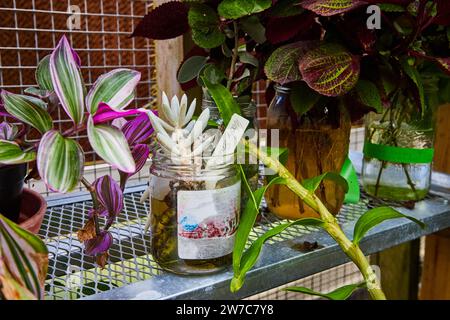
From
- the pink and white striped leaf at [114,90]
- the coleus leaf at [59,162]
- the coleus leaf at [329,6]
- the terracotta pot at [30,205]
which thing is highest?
the coleus leaf at [329,6]

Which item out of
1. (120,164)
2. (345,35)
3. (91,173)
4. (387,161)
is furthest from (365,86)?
(91,173)

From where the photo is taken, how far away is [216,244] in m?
0.50

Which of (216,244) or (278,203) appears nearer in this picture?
(216,244)

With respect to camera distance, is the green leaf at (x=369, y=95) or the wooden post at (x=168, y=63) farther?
the wooden post at (x=168, y=63)

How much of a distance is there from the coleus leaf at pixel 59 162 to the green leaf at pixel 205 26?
24 centimetres

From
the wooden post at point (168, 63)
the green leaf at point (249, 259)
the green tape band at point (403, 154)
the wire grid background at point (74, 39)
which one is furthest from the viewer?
the wire grid background at point (74, 39)

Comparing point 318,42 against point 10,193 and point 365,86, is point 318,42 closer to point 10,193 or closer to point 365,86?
point 365,86

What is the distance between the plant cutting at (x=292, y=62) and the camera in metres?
0.50

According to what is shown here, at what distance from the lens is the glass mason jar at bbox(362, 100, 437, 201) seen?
2.38 ft

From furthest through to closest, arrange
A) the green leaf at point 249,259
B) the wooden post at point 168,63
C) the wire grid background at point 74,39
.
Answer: the wire grid background at point 74,39, the wooden post at point 168,63, the green leaf at point 249,259

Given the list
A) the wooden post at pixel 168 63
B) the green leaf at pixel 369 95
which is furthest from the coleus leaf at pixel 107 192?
the wooden post at pixel 168 63

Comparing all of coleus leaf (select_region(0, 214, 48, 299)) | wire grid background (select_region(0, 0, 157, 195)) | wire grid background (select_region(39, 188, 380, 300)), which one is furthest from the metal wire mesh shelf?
wire grid background (select_region(0, 0, 157, 195))

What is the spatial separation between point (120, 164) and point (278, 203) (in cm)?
34

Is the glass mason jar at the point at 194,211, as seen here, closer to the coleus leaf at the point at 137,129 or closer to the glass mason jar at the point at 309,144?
the coleus leaf at the point at 137,129
